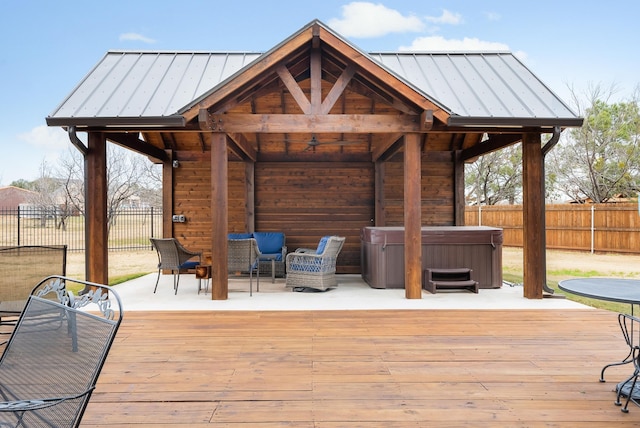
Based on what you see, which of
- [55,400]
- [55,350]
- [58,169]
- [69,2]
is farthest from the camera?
[69,2]

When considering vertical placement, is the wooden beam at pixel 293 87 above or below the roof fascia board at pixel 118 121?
above

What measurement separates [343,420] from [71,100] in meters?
6.40

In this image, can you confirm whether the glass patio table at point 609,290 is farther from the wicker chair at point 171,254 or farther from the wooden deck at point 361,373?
the wicker chair at point 171,254

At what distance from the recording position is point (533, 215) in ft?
22.4

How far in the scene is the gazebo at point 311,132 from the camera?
6.59 meters

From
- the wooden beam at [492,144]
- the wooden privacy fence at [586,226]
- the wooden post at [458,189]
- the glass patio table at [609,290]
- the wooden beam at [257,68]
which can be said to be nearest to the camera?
the glass patio table at [609,290]

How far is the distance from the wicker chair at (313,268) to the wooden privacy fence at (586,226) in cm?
1107

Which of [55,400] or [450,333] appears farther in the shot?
[450,333]

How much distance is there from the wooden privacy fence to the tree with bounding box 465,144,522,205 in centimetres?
635

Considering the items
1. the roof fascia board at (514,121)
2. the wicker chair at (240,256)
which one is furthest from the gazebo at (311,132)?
the wicker chair at (240,256)

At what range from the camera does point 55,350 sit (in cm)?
249

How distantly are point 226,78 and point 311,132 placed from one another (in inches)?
67.7

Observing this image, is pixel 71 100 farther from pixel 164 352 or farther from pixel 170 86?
pixel 164 352

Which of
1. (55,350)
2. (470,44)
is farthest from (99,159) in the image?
(470,44)
